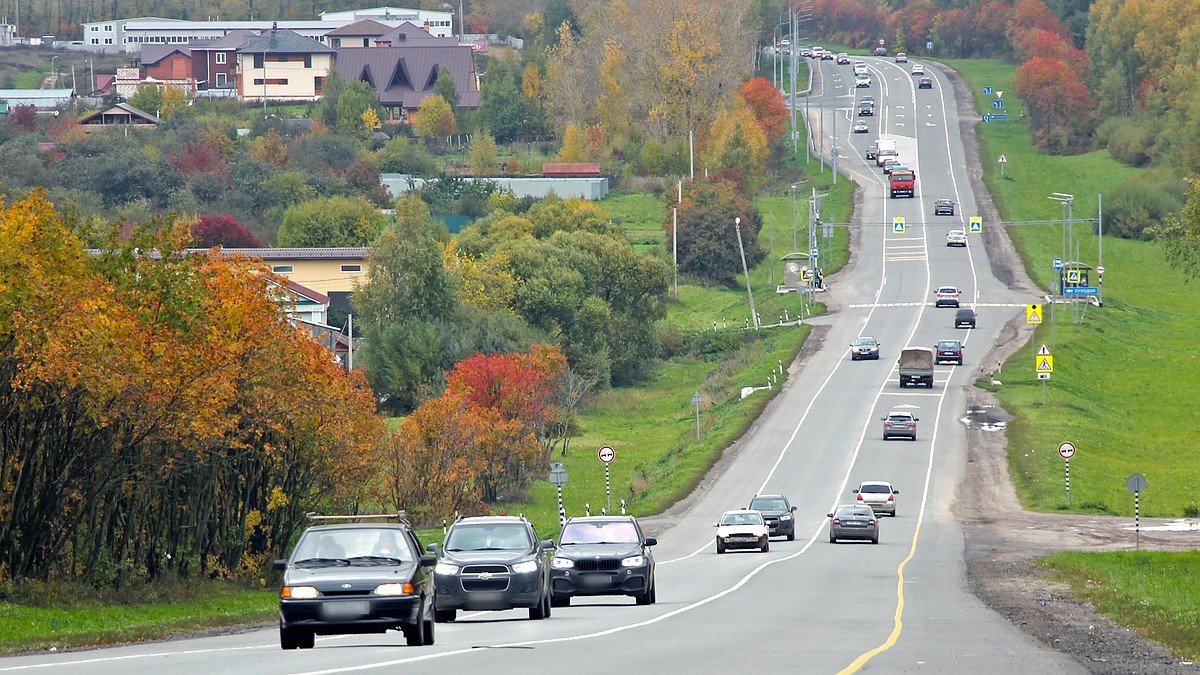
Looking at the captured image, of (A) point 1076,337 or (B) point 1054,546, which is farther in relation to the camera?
(A) point 1076,337

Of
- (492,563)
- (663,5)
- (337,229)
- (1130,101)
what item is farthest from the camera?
(1130,101)

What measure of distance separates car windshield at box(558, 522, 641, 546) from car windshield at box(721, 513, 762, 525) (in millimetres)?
A: 15132

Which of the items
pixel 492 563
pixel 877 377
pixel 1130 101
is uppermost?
pixel 1130 101

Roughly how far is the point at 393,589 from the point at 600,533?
8.89 metres

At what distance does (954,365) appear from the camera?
86.9 m

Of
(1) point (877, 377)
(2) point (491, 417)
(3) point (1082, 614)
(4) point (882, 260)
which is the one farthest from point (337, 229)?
(3) point (1082, 614)

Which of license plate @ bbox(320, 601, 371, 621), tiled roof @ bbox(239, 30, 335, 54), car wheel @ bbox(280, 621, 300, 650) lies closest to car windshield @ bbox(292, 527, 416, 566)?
license plate @ bbox(320, 601, 371, 621)

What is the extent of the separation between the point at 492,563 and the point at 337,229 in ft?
325

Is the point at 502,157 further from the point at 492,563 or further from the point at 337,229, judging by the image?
the point at 492,563

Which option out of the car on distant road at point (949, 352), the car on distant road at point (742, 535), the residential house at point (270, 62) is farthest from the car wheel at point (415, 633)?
the residential house at point (270, 62)

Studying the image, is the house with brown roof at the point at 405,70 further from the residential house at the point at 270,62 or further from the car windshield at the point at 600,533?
the car windshield at the point at 600,533

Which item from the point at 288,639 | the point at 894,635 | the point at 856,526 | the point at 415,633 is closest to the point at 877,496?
the point at 856,526

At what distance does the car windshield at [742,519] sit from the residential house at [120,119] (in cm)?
13573

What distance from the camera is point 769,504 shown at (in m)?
47.8
